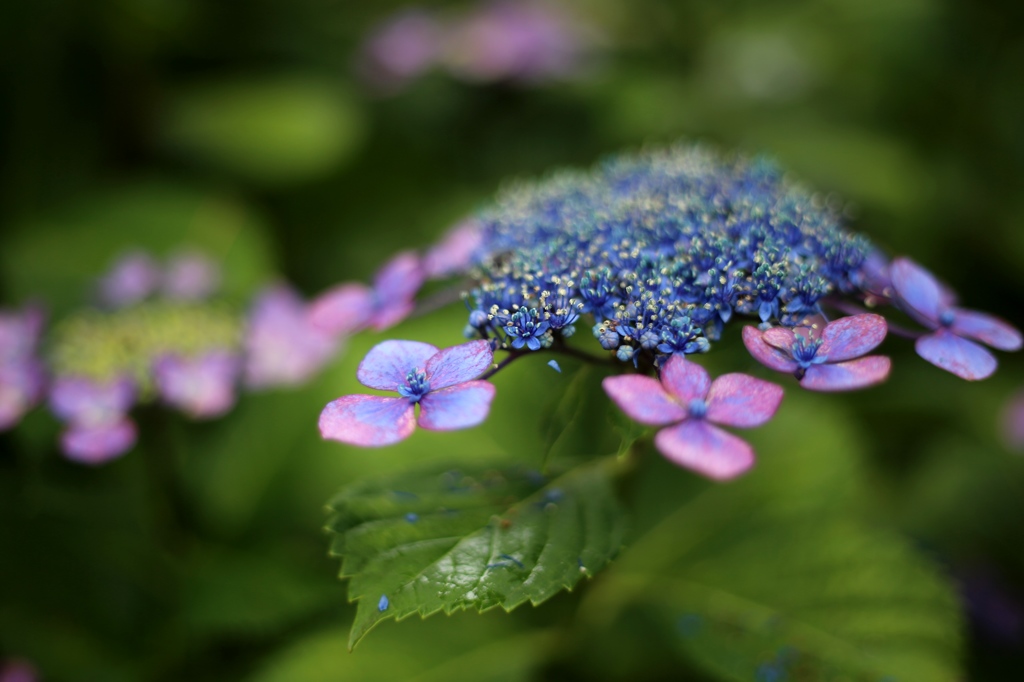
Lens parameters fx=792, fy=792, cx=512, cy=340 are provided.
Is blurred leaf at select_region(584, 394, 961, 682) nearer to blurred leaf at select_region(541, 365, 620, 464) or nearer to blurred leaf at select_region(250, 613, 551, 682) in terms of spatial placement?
blurred leaf at select_region(250, 613, 551, 682)

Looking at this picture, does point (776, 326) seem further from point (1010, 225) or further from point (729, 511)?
point (1010, 225)

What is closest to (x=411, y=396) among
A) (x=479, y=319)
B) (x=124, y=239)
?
(x=479, y=319)

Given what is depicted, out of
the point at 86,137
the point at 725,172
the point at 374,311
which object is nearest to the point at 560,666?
the point at 374,311

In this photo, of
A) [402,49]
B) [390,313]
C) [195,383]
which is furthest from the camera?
[402,49]

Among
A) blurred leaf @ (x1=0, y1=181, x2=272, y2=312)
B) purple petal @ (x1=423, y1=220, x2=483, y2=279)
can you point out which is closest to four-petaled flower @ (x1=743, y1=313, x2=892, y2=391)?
purple petal @ (x1=423, y1=220, x2=483, y2=279)

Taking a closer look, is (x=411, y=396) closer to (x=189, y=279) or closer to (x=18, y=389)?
(x=18, y=389)

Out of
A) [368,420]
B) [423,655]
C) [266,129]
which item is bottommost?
[423,655]

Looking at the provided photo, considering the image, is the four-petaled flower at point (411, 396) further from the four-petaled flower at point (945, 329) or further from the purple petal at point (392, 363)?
the four-petaled flower at point (945, 329)

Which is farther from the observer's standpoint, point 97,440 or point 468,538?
point 97,440
